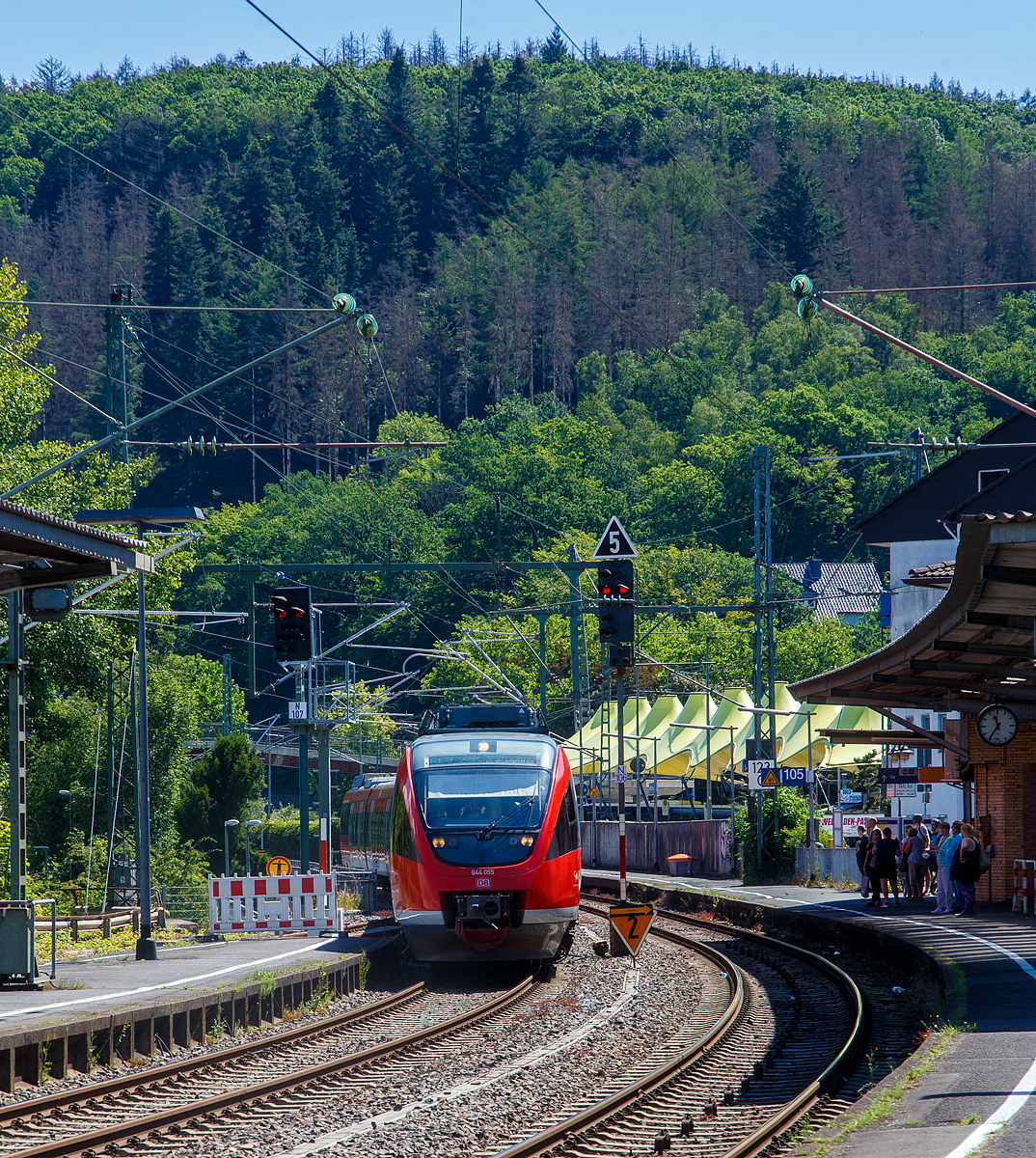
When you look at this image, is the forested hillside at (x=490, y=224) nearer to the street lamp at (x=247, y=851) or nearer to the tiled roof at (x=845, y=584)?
the tiled roof at (x=845, y=584)

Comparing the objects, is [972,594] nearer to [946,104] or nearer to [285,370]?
[285,370]

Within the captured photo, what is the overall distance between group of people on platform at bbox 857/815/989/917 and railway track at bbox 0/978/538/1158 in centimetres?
1085

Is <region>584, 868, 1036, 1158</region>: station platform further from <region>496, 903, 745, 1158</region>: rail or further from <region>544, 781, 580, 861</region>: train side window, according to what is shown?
<region>544, 781, 580, 861</region>: train side window

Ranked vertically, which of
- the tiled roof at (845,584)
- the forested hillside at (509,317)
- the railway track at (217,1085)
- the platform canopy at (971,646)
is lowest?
the railway track at (217,1085)

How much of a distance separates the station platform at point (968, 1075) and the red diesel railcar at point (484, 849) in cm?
476

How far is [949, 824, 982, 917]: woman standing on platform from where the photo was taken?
25.1 metres

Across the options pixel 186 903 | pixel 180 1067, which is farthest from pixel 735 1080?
pixel 186 903

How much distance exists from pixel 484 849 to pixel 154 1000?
5.40 m

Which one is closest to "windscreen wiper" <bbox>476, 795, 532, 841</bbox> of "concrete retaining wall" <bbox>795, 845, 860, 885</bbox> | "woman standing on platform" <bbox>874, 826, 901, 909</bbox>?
"woman standing on platform" <bbox>874, 826, 901, 909</bbox>

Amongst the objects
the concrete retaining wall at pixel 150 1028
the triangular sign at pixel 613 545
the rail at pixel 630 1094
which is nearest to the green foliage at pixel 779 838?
the triangular sign at pixel 613 545

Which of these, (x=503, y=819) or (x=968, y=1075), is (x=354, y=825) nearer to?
(x=503, y=819)

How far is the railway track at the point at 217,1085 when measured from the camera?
416 inches

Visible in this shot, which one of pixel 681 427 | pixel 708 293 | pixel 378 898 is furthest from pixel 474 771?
pixel 708 293

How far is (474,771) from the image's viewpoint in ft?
65.0
